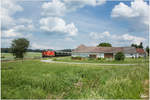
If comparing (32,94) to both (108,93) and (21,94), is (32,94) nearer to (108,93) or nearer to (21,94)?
(21,94)

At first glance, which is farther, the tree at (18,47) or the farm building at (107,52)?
the farm building at (107,52)

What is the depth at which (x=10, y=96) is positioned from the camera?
454 cm

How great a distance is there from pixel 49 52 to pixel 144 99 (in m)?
44.7

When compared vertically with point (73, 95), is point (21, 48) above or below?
above

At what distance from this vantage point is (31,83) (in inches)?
246

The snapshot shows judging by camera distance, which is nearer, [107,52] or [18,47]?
[18,47]

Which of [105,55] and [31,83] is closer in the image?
[31,83]

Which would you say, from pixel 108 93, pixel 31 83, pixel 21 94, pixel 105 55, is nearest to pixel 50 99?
pixel 21 94

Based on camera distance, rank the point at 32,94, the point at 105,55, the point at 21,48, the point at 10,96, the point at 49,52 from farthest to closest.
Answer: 1. the point at 49,52
2. the point at 105,55
3. the point at 21,48
4. the point at 32,94
5. the point at 10,96

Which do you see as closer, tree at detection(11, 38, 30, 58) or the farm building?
tree at detection(11, 38, 30, 58)

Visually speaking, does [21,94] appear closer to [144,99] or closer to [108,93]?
[108,93]

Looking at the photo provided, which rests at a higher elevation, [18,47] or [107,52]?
[18,47]

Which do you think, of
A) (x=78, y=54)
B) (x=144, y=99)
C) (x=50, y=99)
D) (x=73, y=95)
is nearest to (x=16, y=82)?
(x=50, y=99)

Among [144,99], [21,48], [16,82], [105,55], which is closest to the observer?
[144,99]
